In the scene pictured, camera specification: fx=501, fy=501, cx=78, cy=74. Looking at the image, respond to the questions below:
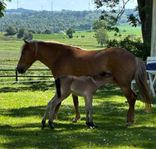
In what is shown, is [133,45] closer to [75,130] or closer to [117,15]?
[117,15]

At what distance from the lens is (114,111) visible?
1345 centimetres

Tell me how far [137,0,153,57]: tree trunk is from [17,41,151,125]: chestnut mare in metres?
14.0

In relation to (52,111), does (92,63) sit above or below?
above

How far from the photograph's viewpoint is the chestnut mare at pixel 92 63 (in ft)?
35.7

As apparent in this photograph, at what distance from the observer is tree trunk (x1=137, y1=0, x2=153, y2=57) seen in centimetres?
2533

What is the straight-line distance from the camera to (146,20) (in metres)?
26.1

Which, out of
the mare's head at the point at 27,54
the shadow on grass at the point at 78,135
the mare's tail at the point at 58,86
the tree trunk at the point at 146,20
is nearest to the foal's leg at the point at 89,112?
the shadow on grass at the point at 78,135

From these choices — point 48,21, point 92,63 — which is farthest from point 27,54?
point 48,21

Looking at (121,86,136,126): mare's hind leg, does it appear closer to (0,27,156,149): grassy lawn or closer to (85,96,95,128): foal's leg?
(0,27,156,149): grassy lawn

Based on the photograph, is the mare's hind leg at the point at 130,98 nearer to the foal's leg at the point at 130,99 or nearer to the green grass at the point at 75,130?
the foal's leg at the point at 130,99

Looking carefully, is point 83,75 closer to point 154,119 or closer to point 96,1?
point 154,119

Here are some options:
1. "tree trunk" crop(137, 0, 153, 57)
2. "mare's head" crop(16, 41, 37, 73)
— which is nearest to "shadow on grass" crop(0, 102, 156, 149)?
"mare's head" crop(16, 41, 37, 73)

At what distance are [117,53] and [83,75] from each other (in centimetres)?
88

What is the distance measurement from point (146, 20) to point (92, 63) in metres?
15.7
